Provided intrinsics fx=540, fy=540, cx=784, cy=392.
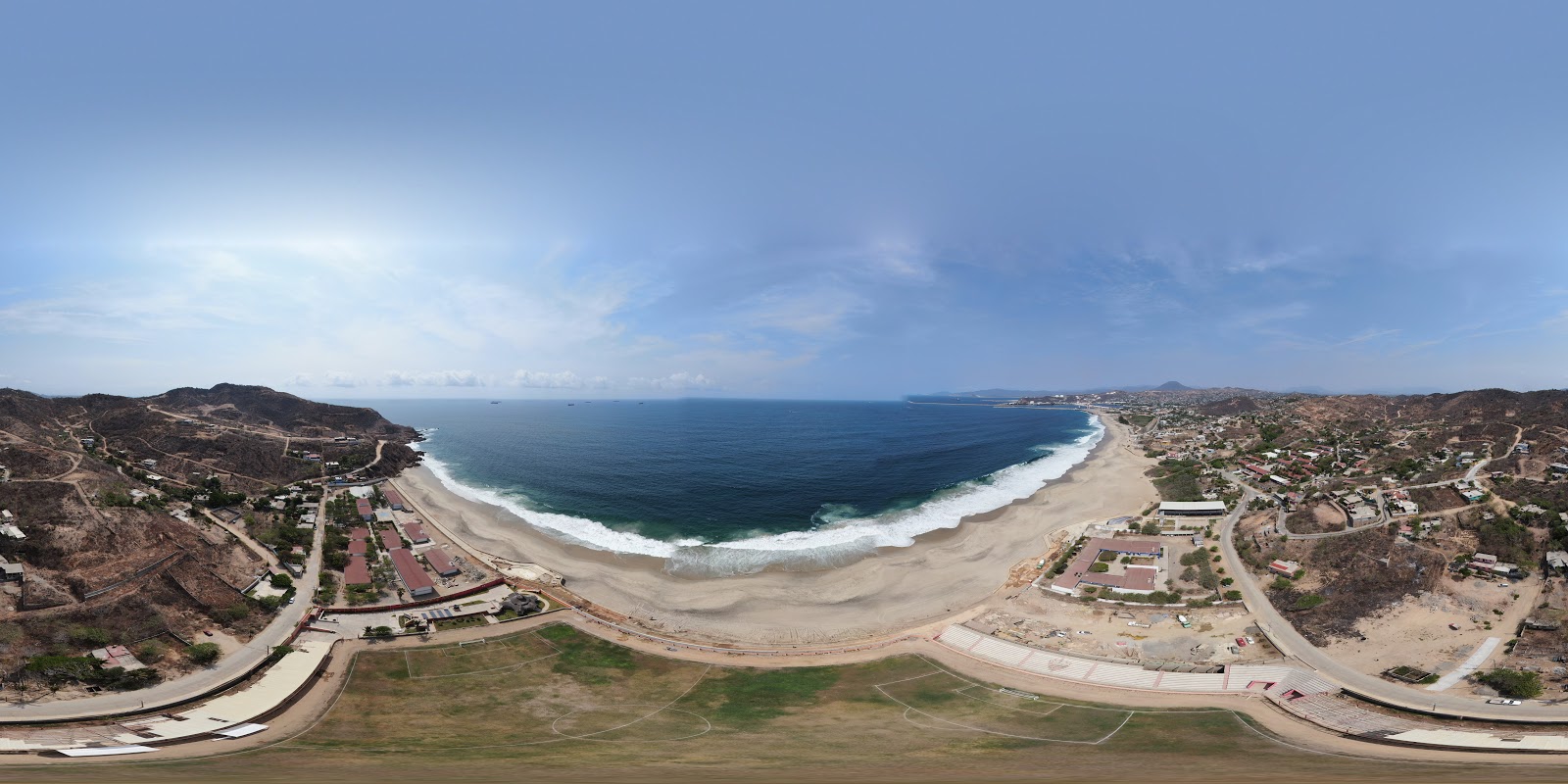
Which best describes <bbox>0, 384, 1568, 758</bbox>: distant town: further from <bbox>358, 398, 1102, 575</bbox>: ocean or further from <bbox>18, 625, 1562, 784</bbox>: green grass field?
<bbox>358, 398, 1102, 575</bbox>: ocean

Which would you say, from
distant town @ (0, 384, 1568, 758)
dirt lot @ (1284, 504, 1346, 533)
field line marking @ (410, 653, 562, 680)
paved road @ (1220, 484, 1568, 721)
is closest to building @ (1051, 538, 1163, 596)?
distant town @ (0, 384, 1568, 758)

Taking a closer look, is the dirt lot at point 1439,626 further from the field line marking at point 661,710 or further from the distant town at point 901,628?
the field line marking at point 661,710

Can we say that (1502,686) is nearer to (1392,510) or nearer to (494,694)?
(1392,510)

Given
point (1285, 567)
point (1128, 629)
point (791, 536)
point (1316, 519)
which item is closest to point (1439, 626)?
point (1285, 567)

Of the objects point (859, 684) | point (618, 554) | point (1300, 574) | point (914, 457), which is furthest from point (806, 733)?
point (914, 457)

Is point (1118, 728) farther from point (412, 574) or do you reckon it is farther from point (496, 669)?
point (412, 574)

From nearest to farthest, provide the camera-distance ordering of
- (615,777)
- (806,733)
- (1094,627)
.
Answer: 1. (615,777)
2. (806,733)
3. (1094,627)

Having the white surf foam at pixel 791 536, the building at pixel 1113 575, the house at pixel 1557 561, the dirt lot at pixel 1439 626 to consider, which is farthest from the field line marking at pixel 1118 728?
the house at pixel 1557 561
